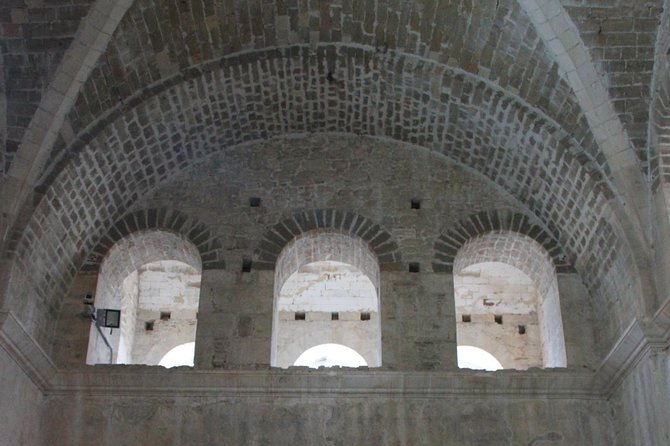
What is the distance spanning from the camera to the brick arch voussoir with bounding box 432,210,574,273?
10.8m

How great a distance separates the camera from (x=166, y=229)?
11.0m

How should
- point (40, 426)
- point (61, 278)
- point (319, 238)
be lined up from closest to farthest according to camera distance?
1. point (40, 426)
2. point (61, 278)
3. point (319, 238)

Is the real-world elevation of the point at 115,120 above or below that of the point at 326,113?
below

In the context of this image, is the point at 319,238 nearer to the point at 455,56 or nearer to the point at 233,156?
the point at 233,156

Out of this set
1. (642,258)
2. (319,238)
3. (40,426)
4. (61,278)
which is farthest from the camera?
(319,238)

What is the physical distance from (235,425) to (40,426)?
6.87 ft

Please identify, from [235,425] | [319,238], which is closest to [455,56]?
[319,238]

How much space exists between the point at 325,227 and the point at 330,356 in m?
4.94

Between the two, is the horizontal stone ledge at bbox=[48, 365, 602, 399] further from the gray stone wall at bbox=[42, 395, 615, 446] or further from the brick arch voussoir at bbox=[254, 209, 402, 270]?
the brick arch voussoir at bbox=[254, 209, 402, 270]

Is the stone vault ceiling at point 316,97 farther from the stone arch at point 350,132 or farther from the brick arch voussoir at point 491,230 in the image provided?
the brick arch voussoir at point 491,230

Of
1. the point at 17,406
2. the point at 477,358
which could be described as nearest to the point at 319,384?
the point at 17,406

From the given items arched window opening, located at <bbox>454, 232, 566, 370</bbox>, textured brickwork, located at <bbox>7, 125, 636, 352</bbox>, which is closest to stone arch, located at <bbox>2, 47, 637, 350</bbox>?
textured brickwork, located at <bbox>7, 125, 636, 352</bbox>

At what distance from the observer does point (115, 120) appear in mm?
10055

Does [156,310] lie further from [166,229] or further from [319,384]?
[319,384]
